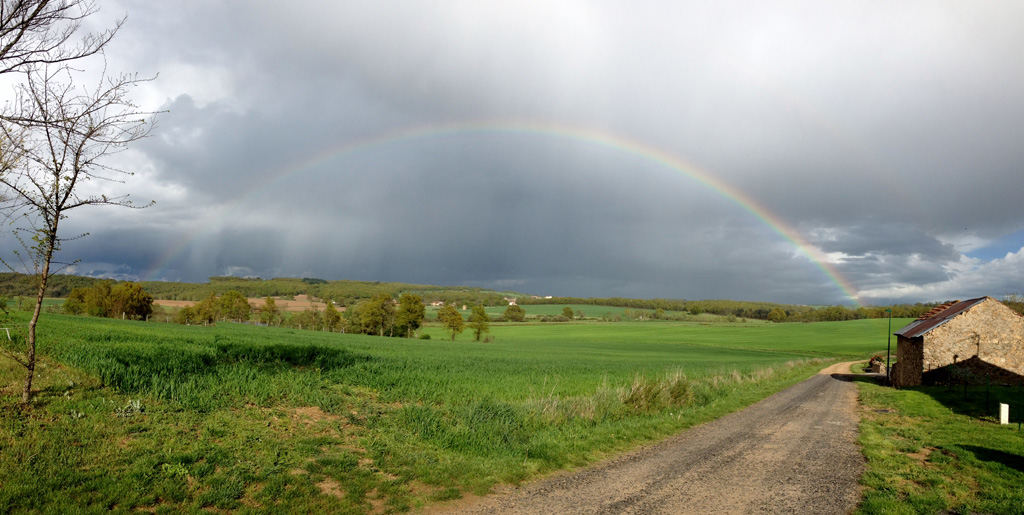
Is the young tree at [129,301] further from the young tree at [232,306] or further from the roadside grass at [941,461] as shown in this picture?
the roadside grass at [941,461]

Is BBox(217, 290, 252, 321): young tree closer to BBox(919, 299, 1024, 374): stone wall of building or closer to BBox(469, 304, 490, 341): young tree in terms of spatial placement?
BBox(469, 304, 490, 341): young tree

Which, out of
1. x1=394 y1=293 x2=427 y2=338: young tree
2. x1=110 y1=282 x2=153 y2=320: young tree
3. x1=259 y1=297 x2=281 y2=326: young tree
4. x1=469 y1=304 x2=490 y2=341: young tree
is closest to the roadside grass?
x1=469 y1=304 x2=490 y2=341: young tree

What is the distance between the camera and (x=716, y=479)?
29.9ft

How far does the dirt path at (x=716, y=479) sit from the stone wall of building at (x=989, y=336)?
22.9 m

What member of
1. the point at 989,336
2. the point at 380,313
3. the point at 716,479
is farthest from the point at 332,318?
the point at 716,479

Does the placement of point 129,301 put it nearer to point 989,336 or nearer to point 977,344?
point 977,344

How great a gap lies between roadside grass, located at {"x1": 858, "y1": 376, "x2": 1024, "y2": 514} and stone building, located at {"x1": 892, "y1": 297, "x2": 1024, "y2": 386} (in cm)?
1210

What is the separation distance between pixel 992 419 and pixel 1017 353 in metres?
18.8

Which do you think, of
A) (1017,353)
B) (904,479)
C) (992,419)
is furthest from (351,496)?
(1017,353)

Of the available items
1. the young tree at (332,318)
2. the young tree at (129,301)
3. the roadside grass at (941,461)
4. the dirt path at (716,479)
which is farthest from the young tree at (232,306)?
the roadside grass at (941,461)

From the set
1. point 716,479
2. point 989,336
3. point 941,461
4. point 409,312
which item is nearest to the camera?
point 716,479

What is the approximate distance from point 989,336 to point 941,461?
2674 centimetres

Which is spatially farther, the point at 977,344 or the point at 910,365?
the point at 910,365

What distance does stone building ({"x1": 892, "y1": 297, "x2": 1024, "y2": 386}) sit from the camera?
29.2 metres
